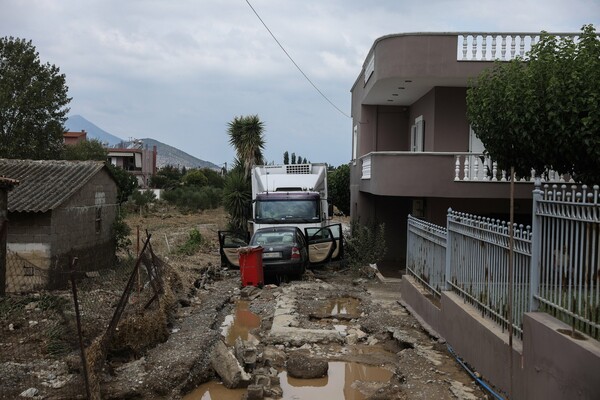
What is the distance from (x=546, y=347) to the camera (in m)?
5.50

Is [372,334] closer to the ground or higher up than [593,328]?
closer to the ground

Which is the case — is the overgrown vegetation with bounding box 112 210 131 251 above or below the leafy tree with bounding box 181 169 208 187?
below

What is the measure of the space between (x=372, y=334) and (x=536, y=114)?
452cm

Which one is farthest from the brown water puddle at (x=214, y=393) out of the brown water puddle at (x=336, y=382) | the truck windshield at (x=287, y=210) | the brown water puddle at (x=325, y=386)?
the truck windshield at (x=287, y=210)

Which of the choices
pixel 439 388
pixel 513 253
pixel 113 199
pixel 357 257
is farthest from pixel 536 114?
pixel 113 199

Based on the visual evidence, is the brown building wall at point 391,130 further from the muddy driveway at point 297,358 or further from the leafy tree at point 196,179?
the leafy tree at point 196,179

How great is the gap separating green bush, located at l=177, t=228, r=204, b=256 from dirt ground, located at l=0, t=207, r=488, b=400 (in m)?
7.47

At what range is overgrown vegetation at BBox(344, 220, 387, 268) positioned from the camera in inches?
728

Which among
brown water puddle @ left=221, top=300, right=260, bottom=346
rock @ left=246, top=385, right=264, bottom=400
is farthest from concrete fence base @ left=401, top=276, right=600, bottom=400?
brown water puddle @ left=221, top=300, right=260, bottom=346

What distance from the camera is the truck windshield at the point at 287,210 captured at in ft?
62.4

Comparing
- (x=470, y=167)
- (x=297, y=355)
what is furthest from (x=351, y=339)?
(x=470, y=167)

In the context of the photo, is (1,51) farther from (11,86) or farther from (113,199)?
(113,199)

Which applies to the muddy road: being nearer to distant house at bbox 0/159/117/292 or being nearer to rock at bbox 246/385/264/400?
rock at bbox 246/385/264/400

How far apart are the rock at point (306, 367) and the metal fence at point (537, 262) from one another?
227 centimetres
